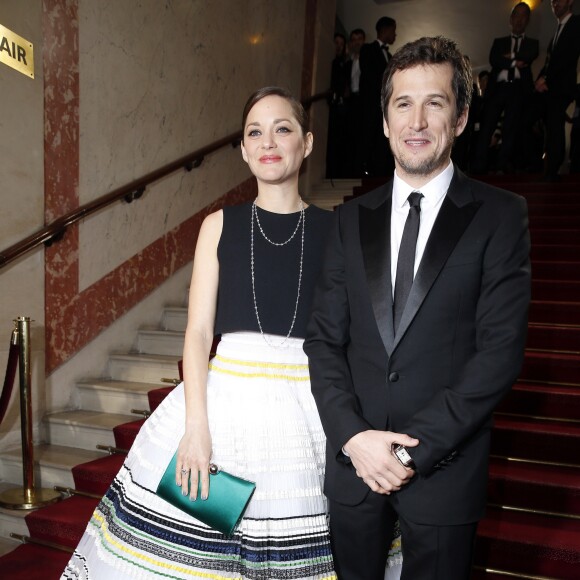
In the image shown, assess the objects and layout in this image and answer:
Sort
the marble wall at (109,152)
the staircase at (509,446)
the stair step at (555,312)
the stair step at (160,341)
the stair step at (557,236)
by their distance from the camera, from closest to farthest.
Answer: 1. the staircase at (509,446)
2. the marble wall at (109,152)
3. the stair step at (555,312)
4. the stair step at (160,341)
5. the stair step at (557,236)

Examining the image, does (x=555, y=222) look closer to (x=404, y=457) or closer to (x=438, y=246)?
(x=438, y=246)

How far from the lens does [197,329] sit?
1.82m

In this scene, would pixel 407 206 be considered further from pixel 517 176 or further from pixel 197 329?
pixel 517 176

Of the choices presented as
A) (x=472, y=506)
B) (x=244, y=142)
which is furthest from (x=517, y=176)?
(x=472, y=506)

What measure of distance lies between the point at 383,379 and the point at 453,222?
403mm

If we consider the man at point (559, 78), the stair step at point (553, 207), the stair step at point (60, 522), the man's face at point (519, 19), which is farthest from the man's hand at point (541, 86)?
the stair step at point (60, 522)

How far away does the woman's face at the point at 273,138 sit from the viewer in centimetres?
181

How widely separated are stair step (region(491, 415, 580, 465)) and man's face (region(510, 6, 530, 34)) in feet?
14.7

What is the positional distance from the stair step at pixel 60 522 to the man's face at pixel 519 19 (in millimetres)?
5684

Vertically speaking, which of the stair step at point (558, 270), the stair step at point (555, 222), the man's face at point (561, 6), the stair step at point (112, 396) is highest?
the man's face at point (561, 6)

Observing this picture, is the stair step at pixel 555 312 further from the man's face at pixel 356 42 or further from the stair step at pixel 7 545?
the man's face at pixel 356 42

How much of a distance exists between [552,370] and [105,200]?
2941 mm

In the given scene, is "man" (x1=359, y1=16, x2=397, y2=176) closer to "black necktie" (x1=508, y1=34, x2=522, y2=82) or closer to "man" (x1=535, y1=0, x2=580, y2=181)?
"black necktie" (x1=508, y1=34, x2=522, y2=82)

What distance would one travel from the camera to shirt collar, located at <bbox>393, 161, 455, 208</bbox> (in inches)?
59.0
